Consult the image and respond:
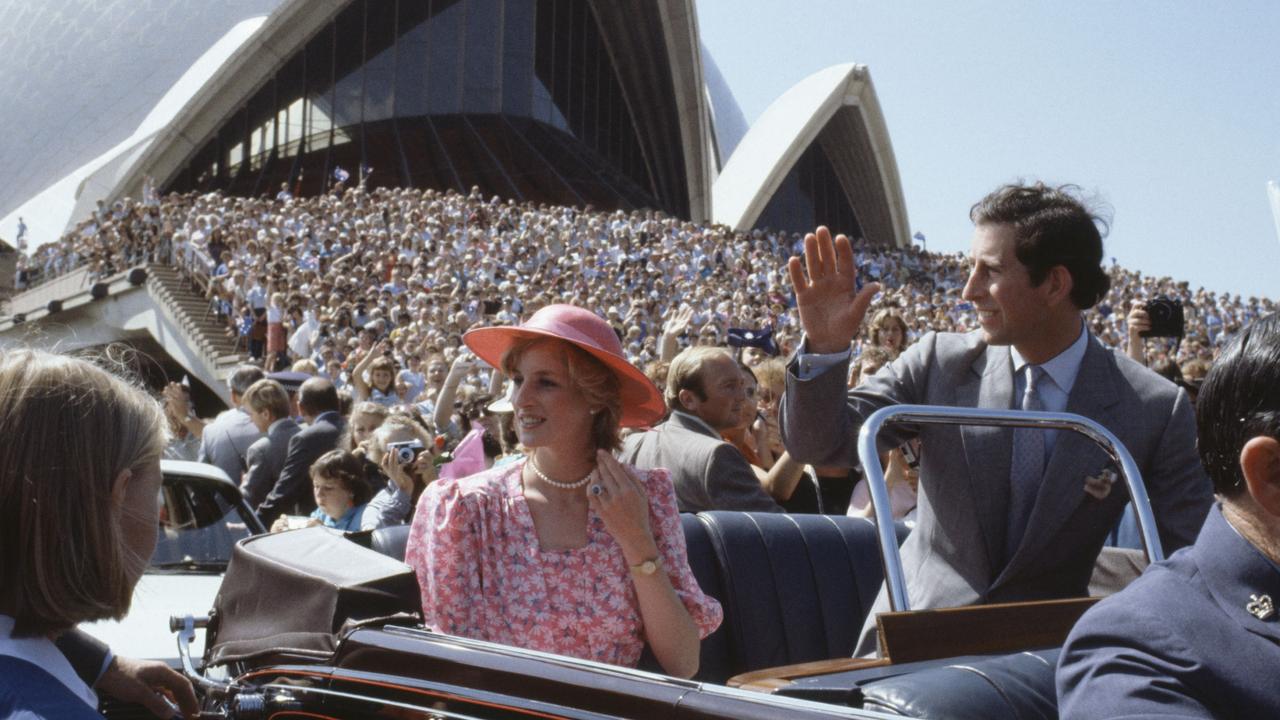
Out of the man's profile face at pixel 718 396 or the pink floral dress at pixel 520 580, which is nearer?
the pink floral dress at pixel 520 580

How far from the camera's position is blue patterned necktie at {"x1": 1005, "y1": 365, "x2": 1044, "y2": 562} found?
2688mm

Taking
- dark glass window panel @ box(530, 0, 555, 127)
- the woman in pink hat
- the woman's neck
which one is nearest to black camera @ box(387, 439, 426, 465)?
the woman in pink hat

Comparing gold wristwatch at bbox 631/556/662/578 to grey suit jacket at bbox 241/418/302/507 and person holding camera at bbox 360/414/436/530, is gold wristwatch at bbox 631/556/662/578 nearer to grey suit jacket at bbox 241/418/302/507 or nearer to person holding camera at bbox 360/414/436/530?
person holding camera at bbox 360/414/436/530

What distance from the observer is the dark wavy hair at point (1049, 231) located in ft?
9.17

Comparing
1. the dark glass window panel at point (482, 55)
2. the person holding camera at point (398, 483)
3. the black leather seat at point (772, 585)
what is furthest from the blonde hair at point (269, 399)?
the dark glass window panel at point (482, 55)

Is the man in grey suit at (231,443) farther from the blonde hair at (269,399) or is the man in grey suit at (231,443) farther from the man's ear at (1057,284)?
the man's ear at (1057,284)

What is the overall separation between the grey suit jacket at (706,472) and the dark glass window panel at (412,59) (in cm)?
4325

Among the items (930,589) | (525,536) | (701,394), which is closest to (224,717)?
(525,536)

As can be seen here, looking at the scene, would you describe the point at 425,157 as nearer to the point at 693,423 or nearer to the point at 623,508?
the point at 693,423

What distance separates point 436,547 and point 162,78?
42.9m

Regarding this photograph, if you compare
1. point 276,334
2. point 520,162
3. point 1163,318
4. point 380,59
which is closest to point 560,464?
point 1163,318

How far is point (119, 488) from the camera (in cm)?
160

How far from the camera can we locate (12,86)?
41.5 m

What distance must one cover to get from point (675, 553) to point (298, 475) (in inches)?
166
